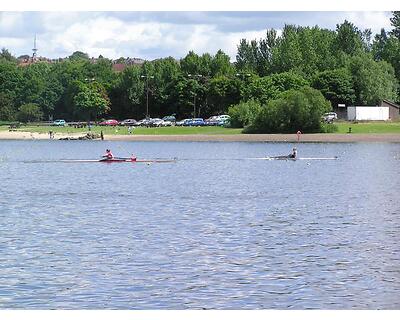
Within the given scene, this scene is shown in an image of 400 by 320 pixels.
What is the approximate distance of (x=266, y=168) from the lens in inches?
3135

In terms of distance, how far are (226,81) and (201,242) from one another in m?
129

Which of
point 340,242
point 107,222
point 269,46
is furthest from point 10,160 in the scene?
point 269,46

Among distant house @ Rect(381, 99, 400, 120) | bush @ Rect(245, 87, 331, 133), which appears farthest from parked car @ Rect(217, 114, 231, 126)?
distant house @ Rect(381, 99, 400, 120)

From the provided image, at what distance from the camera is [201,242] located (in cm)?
3359

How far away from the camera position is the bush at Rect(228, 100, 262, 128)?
13688 cm

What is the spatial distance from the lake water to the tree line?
80.3m

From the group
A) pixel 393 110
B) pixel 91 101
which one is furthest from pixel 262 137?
pixel 91 101

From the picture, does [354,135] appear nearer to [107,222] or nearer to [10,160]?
[10,160]

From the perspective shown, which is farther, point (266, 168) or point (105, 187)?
point (266, 168)

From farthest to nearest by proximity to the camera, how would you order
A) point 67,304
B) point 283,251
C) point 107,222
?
point 107,222 < point 283,251 < point 67,304

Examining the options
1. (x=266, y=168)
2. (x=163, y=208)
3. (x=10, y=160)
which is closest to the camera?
(x=163, y=208)

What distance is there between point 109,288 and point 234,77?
141389 mm

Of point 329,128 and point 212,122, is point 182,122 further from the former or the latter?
point 329,128

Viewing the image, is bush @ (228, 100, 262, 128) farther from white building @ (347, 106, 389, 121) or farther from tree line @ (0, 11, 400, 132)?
white building @ (347, 106, 389, 121)
